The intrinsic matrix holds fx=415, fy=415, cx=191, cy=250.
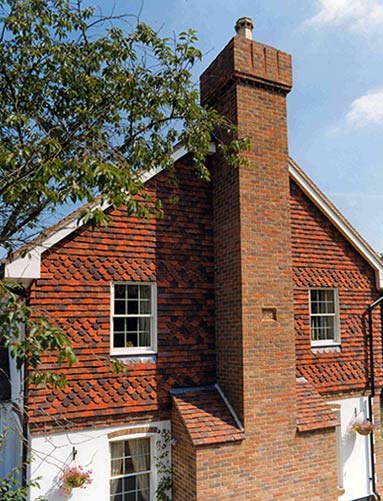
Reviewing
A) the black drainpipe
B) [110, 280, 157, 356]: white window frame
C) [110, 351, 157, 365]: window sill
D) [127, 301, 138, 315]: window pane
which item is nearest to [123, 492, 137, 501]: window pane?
[110, 351, 157, 365]: window sill

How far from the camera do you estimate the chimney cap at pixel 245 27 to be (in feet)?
30.8

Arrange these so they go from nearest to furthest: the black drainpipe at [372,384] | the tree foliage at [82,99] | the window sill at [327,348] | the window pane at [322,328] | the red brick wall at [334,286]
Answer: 1. the tree foliage at [82,99]
2. the red brick wall at [334,286]
3. the window sill at [327,348]
4. the black drainpipe at [372,384]
5. the window pane at [322,328]

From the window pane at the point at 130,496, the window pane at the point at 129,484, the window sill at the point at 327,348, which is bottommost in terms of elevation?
the window pane at the point at 130,496

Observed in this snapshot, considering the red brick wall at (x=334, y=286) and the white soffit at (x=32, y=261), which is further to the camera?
the red brick wall at (x=334, y=286)

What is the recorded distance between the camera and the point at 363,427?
1008cm

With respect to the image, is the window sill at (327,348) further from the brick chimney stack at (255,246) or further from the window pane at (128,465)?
the window pane at (128,465)

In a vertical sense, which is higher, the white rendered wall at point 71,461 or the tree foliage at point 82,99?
the tree foliage at point 82,99

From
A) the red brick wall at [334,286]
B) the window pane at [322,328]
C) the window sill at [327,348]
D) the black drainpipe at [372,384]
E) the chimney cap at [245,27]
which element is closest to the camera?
the chimney cap at [245,27]

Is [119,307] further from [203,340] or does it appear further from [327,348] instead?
[327,348]

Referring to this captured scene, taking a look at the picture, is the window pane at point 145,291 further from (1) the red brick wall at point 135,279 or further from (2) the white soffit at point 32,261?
(2) the white soffit at point 32,261

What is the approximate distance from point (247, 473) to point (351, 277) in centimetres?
574

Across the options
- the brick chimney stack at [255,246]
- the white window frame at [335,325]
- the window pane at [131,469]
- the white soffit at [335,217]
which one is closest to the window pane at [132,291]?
the brick chimney stack at [255,246]

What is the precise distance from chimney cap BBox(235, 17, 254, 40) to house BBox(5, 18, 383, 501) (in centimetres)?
3

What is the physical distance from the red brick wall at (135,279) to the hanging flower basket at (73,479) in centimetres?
89
